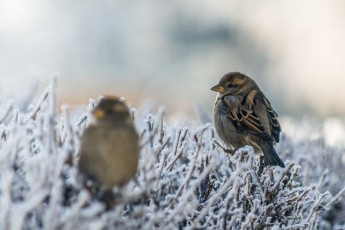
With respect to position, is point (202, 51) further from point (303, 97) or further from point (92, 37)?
point (303, 97)

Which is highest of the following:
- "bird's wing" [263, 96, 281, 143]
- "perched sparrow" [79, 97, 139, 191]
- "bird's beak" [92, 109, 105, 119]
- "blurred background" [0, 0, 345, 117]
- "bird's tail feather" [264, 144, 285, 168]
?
"blurred background" [0, 0, 345, 117]

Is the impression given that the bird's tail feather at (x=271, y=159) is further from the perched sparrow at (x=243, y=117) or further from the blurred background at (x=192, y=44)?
the blurred background at (x=192, y=44)

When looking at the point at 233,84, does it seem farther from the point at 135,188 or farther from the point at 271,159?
the point at 135,188

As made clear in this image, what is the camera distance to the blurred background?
94.6 feet

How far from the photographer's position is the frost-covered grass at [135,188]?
9.68 ft

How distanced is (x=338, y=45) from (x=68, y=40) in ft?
37.3

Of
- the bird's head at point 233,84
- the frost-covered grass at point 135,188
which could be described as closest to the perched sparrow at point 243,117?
the bird's head at point 233,84

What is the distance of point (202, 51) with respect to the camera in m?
34.9

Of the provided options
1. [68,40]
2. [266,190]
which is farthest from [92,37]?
[266,190]

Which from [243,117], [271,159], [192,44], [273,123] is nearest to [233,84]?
[243,117]

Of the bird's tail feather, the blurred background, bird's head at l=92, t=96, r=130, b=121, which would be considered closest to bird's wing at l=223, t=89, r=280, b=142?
the bird's tail feather

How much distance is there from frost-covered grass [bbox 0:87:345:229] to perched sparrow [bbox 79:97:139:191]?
55 mm

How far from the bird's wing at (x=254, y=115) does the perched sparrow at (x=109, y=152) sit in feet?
9.05

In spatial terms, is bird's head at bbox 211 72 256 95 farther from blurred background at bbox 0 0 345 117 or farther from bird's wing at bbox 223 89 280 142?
blurred background at bbox 0 0 345 117
